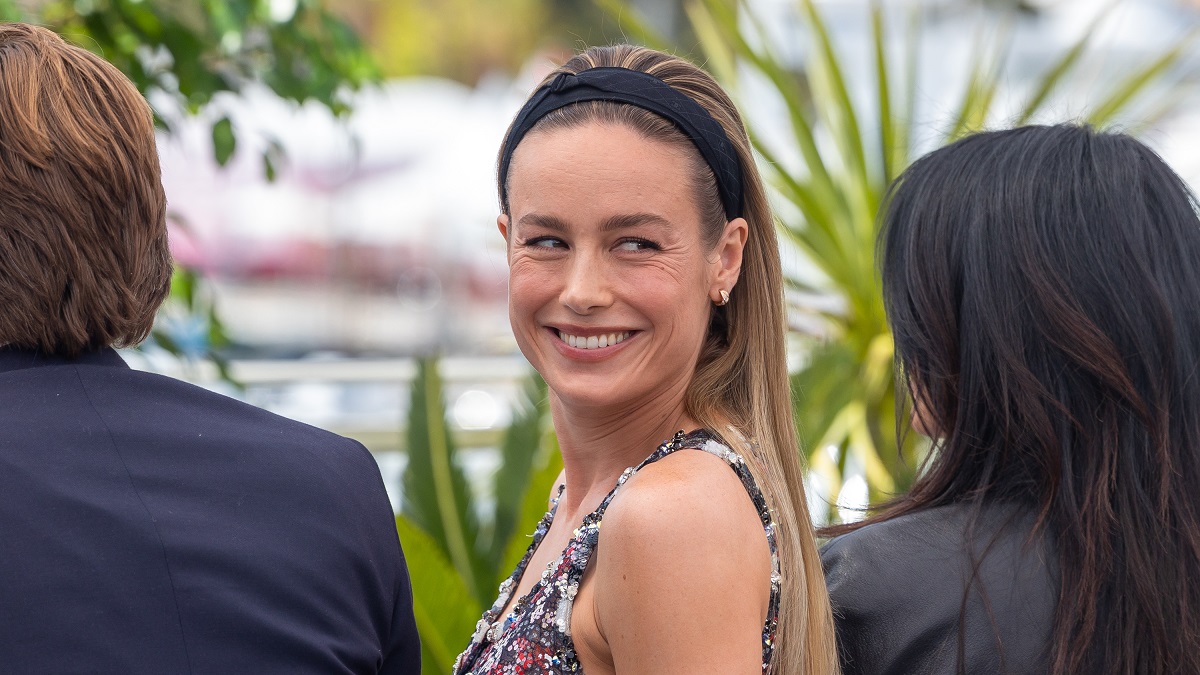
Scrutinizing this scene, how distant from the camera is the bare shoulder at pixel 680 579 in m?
1.54

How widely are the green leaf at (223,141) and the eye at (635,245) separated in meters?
1.70

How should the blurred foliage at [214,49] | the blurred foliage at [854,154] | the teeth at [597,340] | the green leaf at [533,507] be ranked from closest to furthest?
the teeth at [597,340], the blurred foliage at [214,49], the green leaf at [533,507], the blurred foliage at [854,154]

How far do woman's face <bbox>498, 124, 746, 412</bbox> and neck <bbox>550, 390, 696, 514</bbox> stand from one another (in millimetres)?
24

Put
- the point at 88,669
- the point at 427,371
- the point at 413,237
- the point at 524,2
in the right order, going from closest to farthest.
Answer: the point at 88,669 → the point at 427,371 → the point at 413,237 → the point at 524,2

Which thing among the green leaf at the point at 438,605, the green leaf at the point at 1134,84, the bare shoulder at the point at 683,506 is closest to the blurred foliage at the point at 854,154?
the green leaf at the point at 1134,84

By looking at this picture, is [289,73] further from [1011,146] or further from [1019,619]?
[1019,619]

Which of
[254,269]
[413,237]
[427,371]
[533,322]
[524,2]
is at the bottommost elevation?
[254,269]

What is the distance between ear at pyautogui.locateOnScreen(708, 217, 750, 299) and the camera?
1.85m

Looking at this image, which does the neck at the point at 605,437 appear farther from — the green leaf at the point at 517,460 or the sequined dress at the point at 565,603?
the green leaf at the point at 517,460

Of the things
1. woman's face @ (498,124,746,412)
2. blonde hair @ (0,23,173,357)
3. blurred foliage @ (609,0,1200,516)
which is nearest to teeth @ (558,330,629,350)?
woman's face @ (498,124,746,412)

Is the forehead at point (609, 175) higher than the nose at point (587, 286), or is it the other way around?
the forehead at point (609, 175)

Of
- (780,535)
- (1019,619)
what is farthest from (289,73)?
(1019,619)

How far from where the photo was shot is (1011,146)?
77.4 inches

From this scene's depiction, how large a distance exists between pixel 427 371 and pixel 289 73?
113cm
